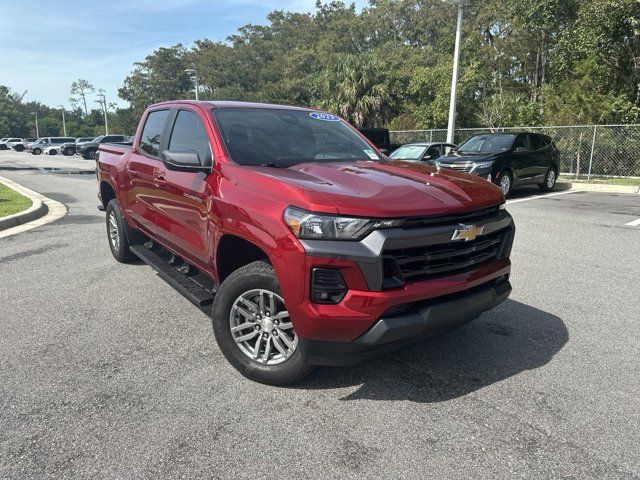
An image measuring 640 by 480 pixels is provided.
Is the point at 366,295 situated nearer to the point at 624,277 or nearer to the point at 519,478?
the point at 519,478

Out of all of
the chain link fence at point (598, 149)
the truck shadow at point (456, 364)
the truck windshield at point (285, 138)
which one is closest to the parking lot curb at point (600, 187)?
the chain link fence at point (598, 149)

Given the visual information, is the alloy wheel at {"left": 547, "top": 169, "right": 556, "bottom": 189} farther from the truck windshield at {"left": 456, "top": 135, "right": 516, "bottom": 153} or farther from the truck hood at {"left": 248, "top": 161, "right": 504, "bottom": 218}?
the truck hood at {"left": 248, "top": 161, "right": 504, "bottom": 218}

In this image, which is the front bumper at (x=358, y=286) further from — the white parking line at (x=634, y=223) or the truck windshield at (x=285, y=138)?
the white parking line at (x=634, y=223)

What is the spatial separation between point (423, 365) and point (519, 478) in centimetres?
116

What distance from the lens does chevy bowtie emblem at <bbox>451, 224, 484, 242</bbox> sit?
9.65 ft

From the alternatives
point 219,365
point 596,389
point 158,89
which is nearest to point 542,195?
point 596,389

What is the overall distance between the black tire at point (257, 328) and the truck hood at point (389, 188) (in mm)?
604

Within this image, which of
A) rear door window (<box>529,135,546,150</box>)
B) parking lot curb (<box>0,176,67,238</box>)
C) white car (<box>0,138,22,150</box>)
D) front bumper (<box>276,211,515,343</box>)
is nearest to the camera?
front bumper (<box>276,211,515,343</box>)

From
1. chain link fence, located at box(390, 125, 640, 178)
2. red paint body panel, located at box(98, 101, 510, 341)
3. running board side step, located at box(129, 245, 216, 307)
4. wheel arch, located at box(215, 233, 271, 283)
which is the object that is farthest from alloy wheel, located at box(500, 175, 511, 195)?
wheel arch, located at box(215, 233, 271, 283)

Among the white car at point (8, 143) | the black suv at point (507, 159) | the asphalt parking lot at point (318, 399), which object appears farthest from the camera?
the white car at point (8, 143)

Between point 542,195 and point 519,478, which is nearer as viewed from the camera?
point 519,478

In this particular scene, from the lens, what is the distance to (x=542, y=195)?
1402 cm

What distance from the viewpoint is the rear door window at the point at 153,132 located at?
4.79 meters

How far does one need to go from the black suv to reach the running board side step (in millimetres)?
9100
